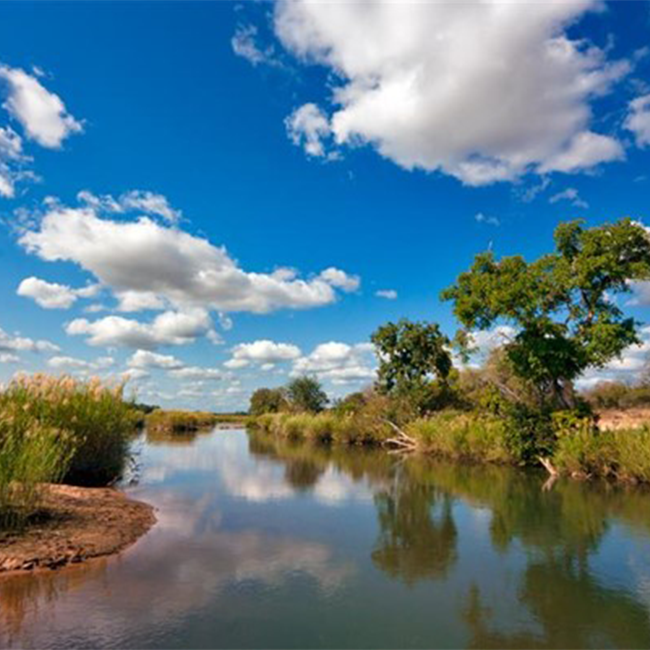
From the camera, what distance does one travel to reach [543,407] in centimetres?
2061

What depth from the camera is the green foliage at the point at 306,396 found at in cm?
5303

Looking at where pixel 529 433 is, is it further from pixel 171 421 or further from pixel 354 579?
pixel 171 421

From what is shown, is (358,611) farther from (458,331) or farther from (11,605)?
(458,331)

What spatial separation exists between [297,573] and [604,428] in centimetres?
1616

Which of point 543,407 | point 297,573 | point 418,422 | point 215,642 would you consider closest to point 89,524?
point 297,573

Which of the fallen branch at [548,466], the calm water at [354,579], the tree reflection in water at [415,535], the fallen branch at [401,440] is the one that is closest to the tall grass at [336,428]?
the fallen branch at [401,440]

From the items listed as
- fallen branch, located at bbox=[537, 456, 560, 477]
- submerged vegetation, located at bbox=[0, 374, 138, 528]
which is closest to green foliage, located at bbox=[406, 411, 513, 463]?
fallen branch, located at bbox=[537, 456, 560, 477]

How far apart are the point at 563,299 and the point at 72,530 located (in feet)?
63.1

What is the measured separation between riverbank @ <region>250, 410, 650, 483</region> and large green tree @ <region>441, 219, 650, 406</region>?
2.34 m

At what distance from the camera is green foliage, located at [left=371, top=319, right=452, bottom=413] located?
121 ft

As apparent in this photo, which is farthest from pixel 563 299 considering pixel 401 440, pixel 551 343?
pixel 401 440

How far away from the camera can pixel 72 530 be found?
7715 millimetres

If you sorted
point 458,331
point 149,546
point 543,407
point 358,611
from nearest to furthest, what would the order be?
point 358,611 → point 149,546 → point 543,407 → point 458,331

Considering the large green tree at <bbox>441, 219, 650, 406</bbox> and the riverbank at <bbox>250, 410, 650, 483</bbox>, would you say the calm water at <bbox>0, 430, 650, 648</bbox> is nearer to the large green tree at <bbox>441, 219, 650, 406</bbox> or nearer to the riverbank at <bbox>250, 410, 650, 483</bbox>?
the riverbank at <bbox>250, 410, 650, 483</bbox>
